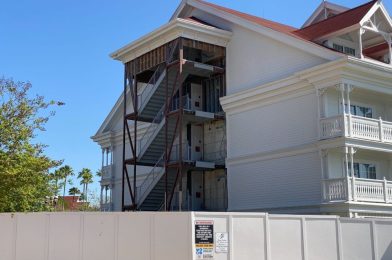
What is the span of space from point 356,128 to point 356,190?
303 centimetres

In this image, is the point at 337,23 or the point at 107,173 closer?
the point at 337,23

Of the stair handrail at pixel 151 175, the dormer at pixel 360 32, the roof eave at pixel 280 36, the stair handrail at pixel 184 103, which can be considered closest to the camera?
the roof eave at pixel 280 36

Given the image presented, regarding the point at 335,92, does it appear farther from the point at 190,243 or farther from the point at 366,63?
the point at 190,243

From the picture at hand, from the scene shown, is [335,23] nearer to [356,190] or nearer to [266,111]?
[266,111]

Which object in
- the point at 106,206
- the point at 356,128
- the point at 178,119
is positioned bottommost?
the point at 106,206

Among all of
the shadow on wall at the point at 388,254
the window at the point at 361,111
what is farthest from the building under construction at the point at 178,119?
the shadow on wall at the point at 388,254

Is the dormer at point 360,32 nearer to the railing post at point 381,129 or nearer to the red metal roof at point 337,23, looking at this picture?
the red metal roof at point 337,23

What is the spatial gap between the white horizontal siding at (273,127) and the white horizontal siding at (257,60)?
1674 mm

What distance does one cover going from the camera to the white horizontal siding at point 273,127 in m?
29.9

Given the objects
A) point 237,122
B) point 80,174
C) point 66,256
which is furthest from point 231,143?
point 80,174

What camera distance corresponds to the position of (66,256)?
20.9m

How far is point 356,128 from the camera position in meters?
28.3

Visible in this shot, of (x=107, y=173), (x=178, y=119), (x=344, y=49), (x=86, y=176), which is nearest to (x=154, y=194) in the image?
(x=178, y=119)

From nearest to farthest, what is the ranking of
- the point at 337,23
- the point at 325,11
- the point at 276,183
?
the point at 276,183
the point at 337,23
the point at 325,11
